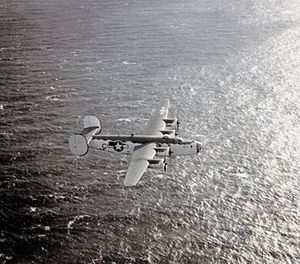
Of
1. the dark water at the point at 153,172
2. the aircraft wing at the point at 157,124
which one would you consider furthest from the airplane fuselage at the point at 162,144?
the dark water at the point at 153,172

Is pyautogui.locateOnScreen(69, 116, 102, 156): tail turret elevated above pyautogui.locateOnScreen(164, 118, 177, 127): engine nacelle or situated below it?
below

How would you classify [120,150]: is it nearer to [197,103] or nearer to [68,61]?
[197,103]

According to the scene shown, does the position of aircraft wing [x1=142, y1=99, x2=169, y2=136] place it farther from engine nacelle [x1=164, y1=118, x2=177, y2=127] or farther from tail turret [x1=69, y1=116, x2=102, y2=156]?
tail turret [x1=69, y1=116, x2=102, y2=156]

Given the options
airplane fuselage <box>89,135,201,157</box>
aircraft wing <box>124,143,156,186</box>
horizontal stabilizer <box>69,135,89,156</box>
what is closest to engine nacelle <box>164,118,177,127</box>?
airplane fuselage <box>89,135,201,157</box>

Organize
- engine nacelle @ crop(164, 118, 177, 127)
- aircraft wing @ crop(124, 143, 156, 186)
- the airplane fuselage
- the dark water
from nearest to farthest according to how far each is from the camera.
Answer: the dark water, aircraft wing @ crop(124, 143, 156, 186), the airplane fuselage, engine nacelle @ crop(164, 118, 177, 127)

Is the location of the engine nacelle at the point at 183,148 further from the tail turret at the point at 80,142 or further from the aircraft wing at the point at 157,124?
the tail turret at the point at 80,142
